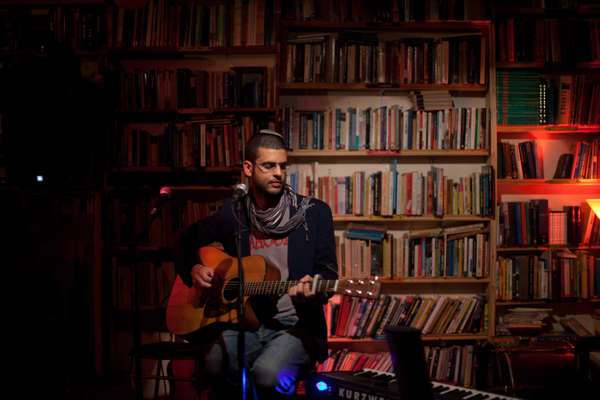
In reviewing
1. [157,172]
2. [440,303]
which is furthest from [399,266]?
[157,172]

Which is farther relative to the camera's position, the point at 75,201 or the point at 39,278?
the point at 75,201

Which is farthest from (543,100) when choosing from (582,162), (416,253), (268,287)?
(268,287)

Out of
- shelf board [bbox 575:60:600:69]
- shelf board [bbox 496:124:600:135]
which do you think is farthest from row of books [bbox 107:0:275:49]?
shelf board [bbox 575:60:600:69]

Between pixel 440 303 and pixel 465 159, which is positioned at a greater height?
pixel 465 159

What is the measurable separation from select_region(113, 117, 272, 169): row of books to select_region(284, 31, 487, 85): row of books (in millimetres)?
507

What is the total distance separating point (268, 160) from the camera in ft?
9.37

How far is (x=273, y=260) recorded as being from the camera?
9.43ft

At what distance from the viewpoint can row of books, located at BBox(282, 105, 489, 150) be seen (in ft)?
13.3

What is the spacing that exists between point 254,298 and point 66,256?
814 mm

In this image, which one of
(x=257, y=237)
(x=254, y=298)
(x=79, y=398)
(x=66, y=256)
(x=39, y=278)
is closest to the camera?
(x=39, y=278)

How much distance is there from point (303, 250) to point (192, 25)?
199cm

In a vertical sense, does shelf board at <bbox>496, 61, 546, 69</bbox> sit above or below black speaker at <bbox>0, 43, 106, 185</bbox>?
above

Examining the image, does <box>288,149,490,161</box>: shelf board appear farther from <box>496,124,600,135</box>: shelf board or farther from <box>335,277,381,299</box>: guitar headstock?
<box>335,277,381,299</box>: guitar headstock

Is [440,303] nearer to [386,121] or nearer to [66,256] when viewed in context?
[386,121]
